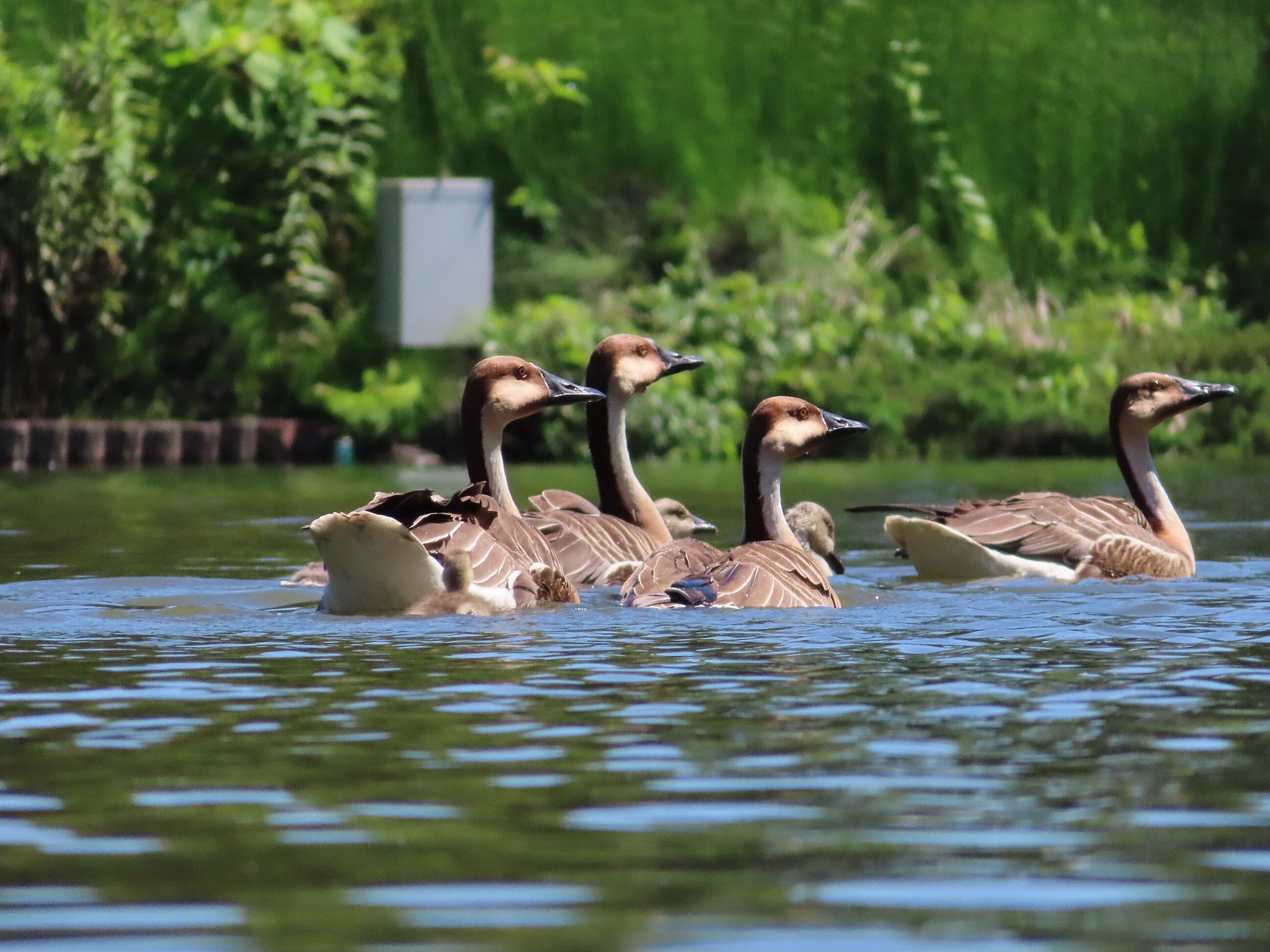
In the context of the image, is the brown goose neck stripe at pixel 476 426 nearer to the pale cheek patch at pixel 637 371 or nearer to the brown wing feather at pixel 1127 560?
the pale cheek patch at pixel 637 371

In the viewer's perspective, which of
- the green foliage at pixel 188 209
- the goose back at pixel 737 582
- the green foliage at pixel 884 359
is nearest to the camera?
the goose back at pixel 737 582

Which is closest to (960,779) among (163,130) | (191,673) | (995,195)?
(191,673)

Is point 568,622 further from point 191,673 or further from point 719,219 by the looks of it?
point 719,219

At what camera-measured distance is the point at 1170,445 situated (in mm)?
26656

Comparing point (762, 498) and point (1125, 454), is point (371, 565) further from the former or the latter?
point (1125, 454)

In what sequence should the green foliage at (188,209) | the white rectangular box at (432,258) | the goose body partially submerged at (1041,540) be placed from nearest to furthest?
1. the goose body partially submerged at (1041,540)
2. the green foliage at (188,209)
3. the white rectangular box at (432,258)

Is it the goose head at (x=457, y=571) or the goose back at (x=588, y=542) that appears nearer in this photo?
the goose head at (x=457, y=571)

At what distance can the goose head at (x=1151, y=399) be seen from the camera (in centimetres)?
1381

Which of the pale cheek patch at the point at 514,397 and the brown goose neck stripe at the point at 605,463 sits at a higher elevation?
the pale cheek patch at the point at 514,397

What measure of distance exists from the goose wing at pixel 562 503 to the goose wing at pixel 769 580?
2232mm

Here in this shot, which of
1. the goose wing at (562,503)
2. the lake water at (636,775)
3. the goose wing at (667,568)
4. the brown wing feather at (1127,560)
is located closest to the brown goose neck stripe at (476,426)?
the goose wing at (562,503)

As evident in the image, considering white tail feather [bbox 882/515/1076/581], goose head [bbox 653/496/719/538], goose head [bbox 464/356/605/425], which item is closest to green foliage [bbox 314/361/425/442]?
goose head [bbox 653/496/719/538]

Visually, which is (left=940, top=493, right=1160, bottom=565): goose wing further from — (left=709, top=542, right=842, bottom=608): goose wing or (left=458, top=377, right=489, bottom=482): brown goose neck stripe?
(left=458, top=377, right=489, bottom=482): brown goose neck stripe

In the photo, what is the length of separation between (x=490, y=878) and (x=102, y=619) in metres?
5.42
